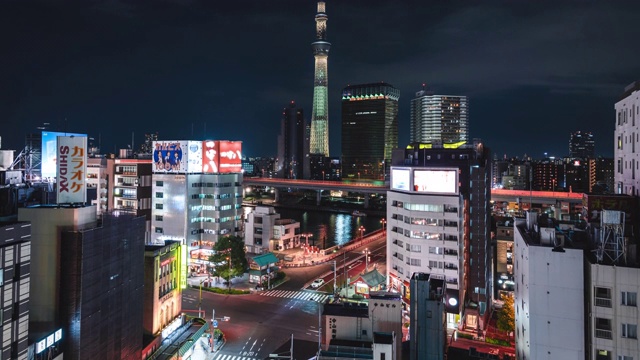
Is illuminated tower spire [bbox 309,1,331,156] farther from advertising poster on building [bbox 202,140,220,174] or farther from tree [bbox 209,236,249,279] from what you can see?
tree [bbox 209,236,249,279]

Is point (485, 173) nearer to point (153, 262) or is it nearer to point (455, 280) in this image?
point (455, 280)

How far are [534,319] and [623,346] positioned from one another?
285 cm

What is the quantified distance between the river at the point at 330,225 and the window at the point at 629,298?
156ft

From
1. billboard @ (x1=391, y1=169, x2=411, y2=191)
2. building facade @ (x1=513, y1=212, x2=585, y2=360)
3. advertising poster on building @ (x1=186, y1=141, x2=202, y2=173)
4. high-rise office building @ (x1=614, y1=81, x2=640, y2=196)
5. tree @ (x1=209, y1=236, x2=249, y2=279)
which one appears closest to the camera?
building facade @ (x1=513, y1=212, x2=585, y2=360)

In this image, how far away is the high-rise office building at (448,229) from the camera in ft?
116

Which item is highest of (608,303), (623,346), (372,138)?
(372,138)

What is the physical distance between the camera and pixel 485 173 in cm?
3784

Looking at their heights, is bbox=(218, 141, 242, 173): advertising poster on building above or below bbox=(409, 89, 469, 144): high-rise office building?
below

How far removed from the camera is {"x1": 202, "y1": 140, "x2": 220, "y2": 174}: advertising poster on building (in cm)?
4900

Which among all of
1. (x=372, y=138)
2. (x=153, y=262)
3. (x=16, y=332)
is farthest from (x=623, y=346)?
(x=372, y=138)

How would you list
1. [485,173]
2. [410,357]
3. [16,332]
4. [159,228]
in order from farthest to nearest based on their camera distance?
[159,228] → [485,173] → [410,357] → [16,332]

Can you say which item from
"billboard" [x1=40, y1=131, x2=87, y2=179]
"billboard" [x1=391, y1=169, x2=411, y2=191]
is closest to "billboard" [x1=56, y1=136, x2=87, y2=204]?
"billboard" [x1=40, y1=131, x2=87, y2=179]

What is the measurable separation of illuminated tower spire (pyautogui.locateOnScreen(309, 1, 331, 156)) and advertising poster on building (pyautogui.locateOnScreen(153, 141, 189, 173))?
14346cm

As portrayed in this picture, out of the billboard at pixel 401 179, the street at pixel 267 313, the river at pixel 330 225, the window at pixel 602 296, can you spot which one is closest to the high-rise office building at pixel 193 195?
the street at pixel 267 313
